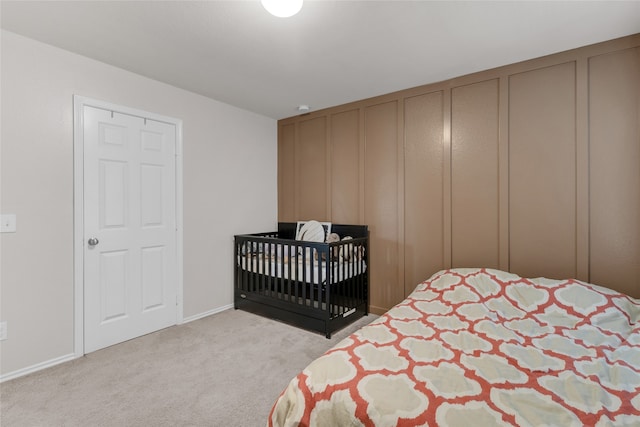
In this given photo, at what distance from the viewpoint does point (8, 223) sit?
209 centimetres

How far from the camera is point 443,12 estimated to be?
1869 mm

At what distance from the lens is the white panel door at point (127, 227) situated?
2.49 meters

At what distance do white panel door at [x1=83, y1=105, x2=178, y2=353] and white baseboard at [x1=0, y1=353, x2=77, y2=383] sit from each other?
13 centimetres

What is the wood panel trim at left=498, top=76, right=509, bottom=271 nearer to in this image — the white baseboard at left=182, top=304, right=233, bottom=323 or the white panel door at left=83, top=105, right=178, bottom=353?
the white baseboard at left=182, top=304, right=233, bottom=323

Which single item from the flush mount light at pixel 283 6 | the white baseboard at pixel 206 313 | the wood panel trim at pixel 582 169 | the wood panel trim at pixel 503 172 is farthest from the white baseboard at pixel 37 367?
the wood panel trim at pixel 582 169

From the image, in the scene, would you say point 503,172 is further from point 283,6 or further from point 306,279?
point 283,6

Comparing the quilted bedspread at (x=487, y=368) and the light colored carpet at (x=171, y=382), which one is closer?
the quilted bedspread at (x=487, y=368)

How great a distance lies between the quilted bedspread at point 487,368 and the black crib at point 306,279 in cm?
94

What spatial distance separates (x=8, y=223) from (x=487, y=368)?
3009mm

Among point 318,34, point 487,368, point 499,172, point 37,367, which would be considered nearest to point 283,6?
point 318,34

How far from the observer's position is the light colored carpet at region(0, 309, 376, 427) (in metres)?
1.72

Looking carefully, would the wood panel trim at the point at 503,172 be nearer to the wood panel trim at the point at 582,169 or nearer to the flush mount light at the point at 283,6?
the wood panel trim at the point at 582,169

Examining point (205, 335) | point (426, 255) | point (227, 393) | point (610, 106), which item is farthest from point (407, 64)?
point (205, 335)

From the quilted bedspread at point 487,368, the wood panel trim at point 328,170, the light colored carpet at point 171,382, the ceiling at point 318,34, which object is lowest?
the light colored carpet at point 171,382
